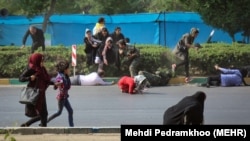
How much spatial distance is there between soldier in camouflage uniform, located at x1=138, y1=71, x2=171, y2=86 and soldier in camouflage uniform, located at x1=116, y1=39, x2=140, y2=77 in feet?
2.01

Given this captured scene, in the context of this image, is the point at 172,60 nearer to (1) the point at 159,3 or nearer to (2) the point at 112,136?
(2) the point at 112,136

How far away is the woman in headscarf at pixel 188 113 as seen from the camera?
8.23 metres

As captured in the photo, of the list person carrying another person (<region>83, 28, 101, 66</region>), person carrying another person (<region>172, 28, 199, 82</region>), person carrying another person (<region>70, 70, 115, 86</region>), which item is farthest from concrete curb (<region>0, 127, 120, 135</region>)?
person carrying another person (<region>83, 28, 101, 66</region>)

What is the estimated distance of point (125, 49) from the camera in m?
19.2

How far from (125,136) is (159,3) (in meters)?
39.7

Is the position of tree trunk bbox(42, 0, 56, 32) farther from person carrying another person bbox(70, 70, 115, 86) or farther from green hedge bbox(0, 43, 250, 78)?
person carrying another person bbox(70, 70, 115, 86)

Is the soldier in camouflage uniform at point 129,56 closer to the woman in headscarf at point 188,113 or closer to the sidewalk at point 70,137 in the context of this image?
the sidewalk at point 70,137

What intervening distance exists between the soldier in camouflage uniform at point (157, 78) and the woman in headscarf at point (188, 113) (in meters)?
9.31

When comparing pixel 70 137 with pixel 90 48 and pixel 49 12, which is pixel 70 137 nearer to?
pixel 90 48

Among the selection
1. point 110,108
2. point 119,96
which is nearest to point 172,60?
point 119,96

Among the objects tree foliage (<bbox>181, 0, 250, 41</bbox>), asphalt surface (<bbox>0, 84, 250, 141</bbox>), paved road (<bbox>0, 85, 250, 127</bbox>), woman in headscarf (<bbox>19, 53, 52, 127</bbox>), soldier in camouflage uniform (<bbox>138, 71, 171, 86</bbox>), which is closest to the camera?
Result: woman in headscarf (<bbox>19, 53, 52, 127</bbox>)

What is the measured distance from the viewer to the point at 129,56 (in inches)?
739

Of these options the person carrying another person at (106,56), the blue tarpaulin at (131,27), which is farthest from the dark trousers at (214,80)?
the blue tarpaulin at (131,27)

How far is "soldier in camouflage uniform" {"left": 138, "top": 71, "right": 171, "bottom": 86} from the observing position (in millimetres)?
17984
